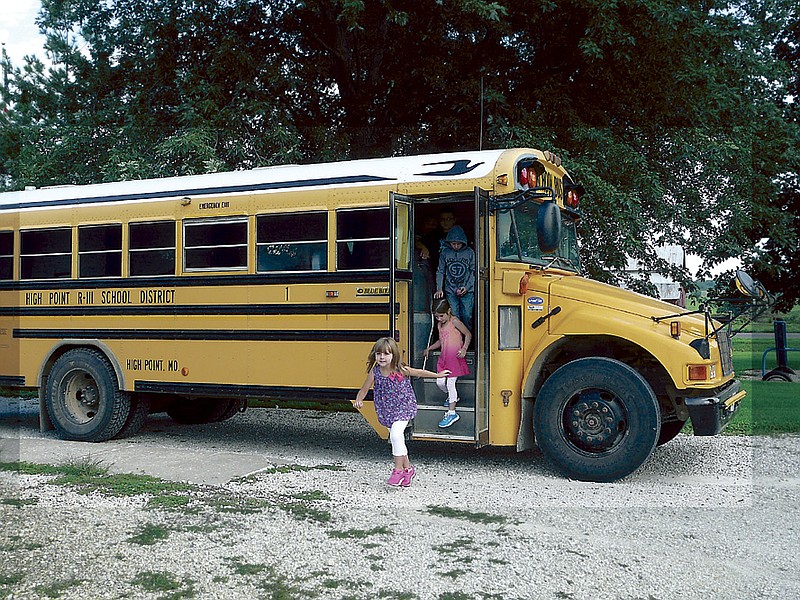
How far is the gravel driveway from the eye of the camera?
15.2 feet

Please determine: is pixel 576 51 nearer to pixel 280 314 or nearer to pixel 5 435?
pixel 280 314

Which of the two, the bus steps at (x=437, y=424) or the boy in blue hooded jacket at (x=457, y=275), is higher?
the boy in blue hooded jacket at (x=457, y=275)

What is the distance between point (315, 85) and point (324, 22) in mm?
946

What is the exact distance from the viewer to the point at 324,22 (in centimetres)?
1408

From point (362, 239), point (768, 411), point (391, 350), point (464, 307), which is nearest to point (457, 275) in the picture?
point (464, 307)

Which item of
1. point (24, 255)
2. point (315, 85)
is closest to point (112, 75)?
point (315, 85)

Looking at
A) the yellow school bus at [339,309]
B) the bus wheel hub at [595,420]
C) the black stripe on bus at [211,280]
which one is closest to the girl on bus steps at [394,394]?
the yellow school bus at [339,309]

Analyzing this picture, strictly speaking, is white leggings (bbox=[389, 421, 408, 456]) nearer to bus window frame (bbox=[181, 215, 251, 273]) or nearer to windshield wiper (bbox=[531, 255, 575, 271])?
windshield wiper (bbox=[531, 255, 575, 271])

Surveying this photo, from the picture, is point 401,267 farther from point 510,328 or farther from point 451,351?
point 510,328

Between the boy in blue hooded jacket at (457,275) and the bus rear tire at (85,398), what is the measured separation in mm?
3483

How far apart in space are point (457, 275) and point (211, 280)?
A: 230cm

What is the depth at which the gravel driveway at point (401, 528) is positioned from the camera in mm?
4625

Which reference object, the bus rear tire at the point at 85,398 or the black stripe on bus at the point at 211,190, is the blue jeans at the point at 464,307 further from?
the bus rear tire at the point at 85,398

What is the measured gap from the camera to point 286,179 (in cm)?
827
